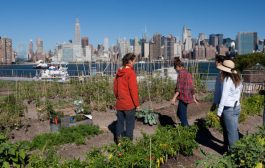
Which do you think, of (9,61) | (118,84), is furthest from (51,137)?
(9,61)

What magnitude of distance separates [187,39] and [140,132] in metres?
11.8

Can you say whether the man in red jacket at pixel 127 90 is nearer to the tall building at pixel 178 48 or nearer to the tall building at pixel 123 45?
the tall building at pixel 123 45

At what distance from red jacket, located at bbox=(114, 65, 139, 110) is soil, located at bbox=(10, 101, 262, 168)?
0.63 metres

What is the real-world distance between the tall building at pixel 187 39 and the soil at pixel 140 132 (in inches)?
302

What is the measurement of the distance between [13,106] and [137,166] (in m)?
5.67

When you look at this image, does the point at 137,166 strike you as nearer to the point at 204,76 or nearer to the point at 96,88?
the point at 96,88

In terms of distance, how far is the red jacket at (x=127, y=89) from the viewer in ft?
18.5

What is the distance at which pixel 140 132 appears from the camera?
697 centimetres

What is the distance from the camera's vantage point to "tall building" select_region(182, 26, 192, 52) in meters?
18.0

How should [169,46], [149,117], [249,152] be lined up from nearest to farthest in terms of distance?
[249,152], [149,117], [169,46]

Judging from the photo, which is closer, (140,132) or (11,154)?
(11,154)

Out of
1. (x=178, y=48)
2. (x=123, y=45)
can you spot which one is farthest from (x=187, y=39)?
(x=123, y=45)

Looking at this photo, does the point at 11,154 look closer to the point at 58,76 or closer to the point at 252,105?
the point at 252,105

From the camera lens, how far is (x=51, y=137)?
6609mm
